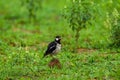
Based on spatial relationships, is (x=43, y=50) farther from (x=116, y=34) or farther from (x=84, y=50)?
(x=116, y=34)

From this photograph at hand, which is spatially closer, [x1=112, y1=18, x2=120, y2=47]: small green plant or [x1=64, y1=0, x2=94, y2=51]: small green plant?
[x1=64, y1=0, x2=94, y2=51]: small green plant

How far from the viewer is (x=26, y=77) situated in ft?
45.0

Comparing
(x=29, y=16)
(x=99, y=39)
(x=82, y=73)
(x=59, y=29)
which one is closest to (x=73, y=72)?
(x=82, y=73)

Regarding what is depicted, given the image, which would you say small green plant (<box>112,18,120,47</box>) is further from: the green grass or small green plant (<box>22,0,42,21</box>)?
small green plant (<box>22,0,42,21</box>)

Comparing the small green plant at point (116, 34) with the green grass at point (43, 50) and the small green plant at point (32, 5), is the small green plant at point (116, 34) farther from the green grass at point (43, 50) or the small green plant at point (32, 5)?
the small green plant at point (32, 5)

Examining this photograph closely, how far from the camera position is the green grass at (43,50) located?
13.9 meters

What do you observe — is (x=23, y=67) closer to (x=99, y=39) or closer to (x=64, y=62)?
(x=64, y=62)

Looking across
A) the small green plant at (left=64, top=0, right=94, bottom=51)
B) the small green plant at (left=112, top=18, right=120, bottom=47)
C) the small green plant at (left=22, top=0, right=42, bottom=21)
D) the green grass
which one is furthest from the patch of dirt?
the small green plant at (left=22, top=0, right=42, bottom=21)

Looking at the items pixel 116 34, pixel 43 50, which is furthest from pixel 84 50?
pixel 43 50

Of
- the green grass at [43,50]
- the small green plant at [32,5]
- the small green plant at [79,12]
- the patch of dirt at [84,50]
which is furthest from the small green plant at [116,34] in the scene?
the small green plant at [32,5]

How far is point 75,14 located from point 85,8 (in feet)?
1.42

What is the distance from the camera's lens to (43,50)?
58.1ft

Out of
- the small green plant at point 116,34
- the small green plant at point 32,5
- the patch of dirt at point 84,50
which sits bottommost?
the patch of dirt at point 84,50

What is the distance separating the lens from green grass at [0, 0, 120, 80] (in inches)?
545
